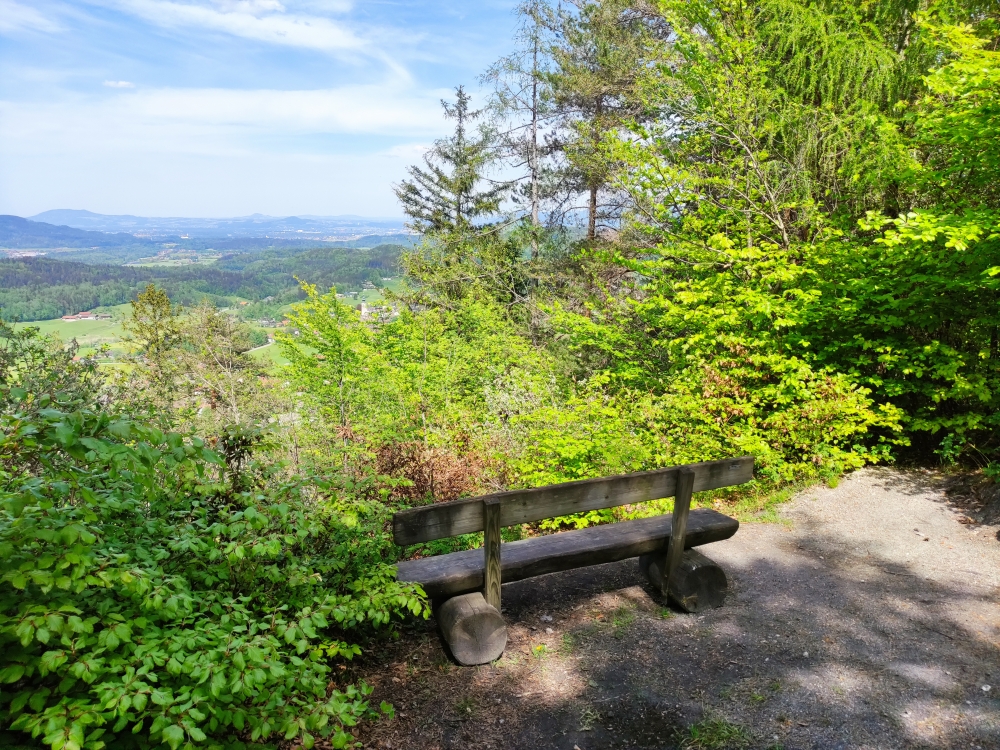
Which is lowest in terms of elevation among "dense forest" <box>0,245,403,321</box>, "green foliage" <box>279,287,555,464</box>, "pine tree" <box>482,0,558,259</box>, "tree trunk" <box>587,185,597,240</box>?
"dense forest" <box>0,245,403,321</box>

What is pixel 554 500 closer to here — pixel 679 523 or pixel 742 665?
pixel 679 523

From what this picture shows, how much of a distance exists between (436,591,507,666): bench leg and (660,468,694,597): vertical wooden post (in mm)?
1471

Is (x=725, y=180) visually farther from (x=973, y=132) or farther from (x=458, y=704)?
(x=458, y=704)

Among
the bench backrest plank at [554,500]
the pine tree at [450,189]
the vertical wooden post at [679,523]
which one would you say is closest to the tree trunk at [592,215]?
the pine tree at [450,189]

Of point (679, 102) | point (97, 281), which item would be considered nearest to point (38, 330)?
point (679, 102)

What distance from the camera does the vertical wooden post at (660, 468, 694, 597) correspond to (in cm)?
407

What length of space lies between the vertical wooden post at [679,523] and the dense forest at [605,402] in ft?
6.64

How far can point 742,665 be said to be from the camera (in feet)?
11.9

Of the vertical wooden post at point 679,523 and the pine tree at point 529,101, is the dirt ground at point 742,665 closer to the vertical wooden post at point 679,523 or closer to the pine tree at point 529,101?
the vertical wooden post at point 679,523

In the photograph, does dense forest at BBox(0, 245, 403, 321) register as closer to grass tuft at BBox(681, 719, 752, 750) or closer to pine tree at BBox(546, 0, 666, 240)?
pine tree at BBox(546, 0, 666, 240)

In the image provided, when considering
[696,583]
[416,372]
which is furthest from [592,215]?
[696,583]

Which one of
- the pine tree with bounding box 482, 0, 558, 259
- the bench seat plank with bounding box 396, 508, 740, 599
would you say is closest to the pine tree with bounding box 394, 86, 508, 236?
the pine tree with bounding box 482, 0, 558, 259

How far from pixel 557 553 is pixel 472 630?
811 mm

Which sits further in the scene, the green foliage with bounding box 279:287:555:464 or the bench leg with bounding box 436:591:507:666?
the green foliage with bounding box 279:287:555:464
